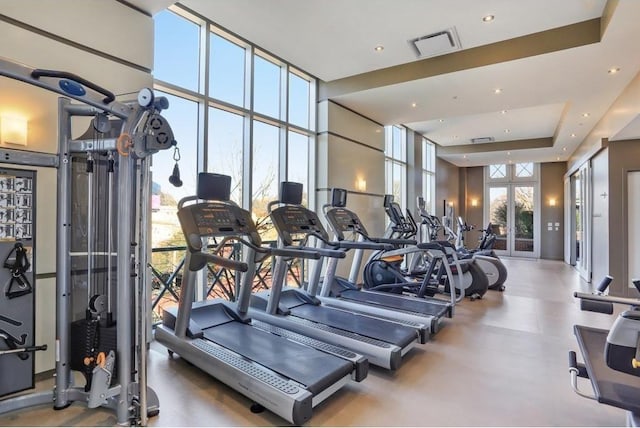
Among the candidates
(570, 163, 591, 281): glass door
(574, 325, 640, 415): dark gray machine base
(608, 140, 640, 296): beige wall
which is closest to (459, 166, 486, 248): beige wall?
(570, 163, 591, 281): glass door

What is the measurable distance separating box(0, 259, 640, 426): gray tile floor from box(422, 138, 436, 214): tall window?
7.23 meters

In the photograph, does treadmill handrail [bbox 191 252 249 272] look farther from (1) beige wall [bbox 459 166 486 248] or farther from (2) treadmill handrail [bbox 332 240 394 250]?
(1) beige wall [bbox 459 166 486 248]

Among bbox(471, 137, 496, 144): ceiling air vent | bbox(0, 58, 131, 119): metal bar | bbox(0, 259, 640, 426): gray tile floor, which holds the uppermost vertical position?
bbox(471, 137, 496, 144): ceiling air vent

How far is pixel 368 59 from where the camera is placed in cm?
519

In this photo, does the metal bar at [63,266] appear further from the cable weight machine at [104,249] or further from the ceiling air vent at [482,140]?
the ceiling air vent at [482,140]

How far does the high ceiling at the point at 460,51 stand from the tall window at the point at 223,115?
0.38 m

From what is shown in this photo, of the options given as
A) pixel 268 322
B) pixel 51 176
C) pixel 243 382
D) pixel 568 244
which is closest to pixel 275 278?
pixel 268 322

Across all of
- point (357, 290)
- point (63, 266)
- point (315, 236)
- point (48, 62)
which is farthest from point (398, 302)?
point (48, 62)

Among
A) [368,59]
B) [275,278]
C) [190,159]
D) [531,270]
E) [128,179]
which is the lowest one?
[531,270]

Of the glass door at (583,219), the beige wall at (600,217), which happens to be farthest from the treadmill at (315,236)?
the glass door at (583,219)

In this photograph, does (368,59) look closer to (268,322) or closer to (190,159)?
(190,159)

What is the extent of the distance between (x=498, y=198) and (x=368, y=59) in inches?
420

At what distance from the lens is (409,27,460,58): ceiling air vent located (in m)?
4.38

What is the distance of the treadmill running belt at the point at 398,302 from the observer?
430 cm
